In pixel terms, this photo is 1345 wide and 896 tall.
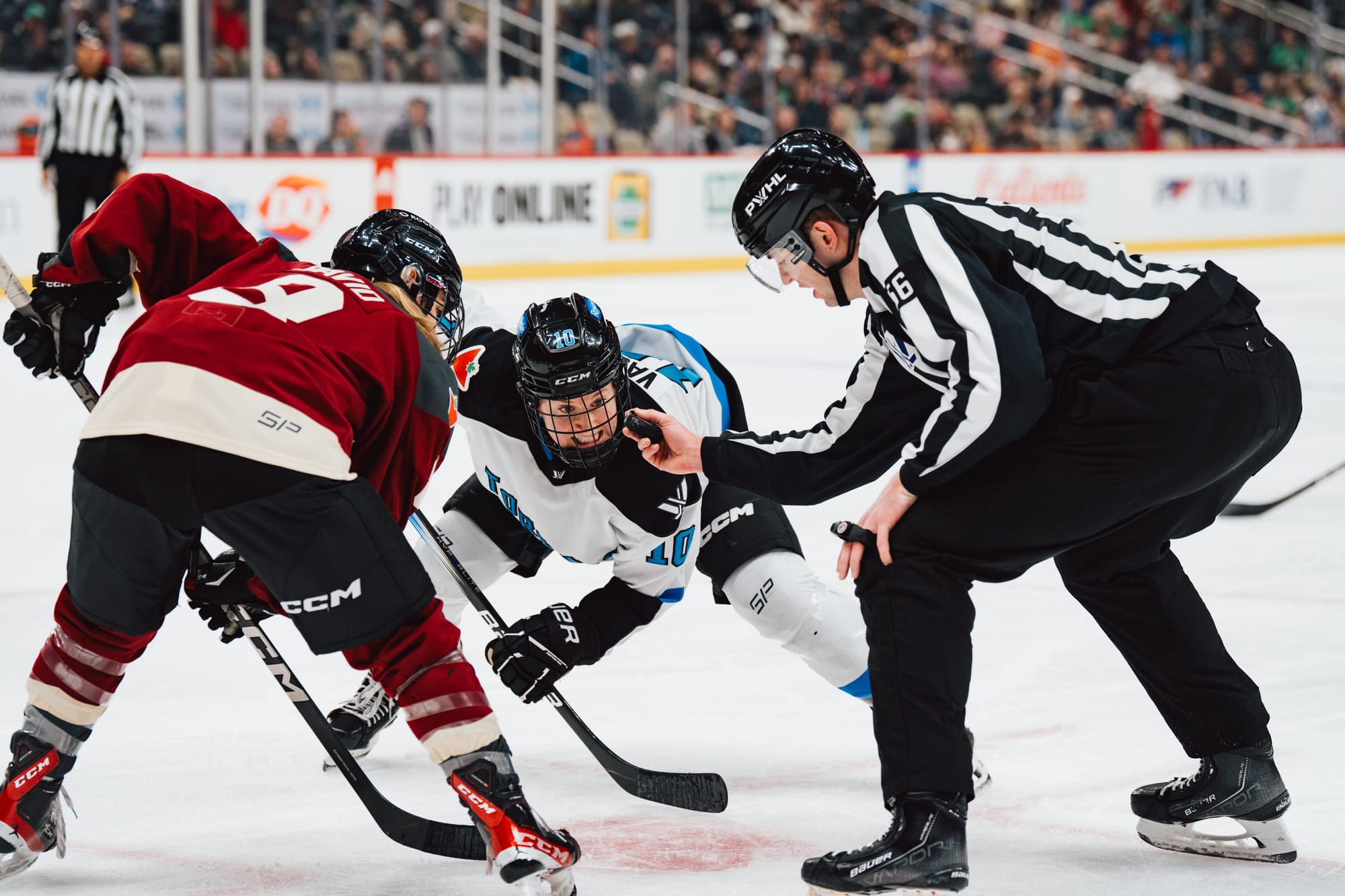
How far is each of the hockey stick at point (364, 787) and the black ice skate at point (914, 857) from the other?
483 millimetres

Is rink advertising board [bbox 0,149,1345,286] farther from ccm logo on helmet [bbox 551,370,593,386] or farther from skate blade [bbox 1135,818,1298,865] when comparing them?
skate blade [bbox 1135,818,1298,865]

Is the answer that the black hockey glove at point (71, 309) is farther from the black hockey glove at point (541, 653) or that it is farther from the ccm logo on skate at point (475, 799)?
the ccm logo on skate at point (475, 799)

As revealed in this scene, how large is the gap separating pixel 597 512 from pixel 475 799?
0.58 m

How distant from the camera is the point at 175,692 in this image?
3.02 m

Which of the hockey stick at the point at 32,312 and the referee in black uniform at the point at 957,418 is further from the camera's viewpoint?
the hockey stick at the point at 32,312

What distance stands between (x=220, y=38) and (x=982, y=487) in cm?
842

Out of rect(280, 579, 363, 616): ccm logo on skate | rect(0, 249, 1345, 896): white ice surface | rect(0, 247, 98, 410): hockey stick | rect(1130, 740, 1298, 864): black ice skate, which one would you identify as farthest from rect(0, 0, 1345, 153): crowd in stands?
rect(1130, 740, 1298, 864): black ice skate

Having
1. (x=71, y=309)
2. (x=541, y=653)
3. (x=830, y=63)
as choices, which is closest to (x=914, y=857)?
(x=541, y=653)

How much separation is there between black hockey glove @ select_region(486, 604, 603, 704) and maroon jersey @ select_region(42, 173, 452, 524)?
36 cm

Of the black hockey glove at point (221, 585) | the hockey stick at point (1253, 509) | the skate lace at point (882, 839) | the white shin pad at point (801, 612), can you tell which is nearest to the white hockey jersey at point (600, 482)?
the white shin pad at point (801, 612)

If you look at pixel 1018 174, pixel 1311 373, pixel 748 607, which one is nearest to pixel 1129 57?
pixel 1018 174

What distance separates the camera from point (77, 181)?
8469mm

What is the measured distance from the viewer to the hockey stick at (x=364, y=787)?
214 cm

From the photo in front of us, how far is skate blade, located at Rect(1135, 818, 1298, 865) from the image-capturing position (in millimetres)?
2281
